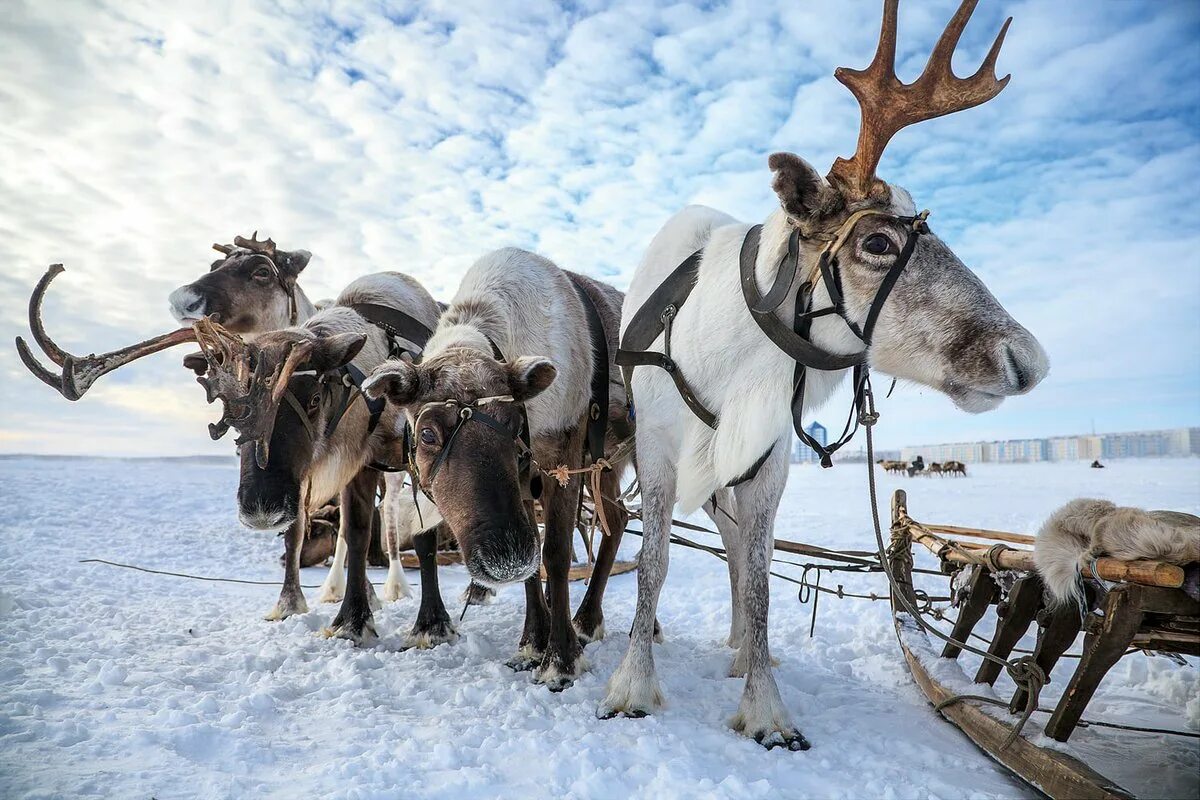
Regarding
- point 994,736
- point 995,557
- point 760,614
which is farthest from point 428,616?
point 995,557

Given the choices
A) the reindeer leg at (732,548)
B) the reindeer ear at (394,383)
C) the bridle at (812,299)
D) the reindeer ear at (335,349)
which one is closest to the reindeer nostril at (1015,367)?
the bridle at (812,299)

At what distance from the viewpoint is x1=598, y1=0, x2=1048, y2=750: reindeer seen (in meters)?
2.66

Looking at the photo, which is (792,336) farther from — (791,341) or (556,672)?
(556,672)

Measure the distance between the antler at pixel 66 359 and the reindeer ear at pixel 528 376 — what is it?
7.91 ft

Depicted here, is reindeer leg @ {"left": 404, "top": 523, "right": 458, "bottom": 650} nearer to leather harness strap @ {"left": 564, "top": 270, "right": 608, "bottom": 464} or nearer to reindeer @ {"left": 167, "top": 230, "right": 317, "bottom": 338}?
leather harness strap @ {"left": 564, "top": 270, "right": 608, "bottom": 464}

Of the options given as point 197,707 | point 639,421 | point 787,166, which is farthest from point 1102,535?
point 197,707

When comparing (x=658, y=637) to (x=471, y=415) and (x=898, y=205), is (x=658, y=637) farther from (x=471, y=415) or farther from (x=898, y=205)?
(x=898, y=205)

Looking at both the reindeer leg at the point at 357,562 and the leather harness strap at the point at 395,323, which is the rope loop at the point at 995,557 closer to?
the leather harness strap at the point at 395,323

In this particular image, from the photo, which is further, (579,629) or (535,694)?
(579,629)

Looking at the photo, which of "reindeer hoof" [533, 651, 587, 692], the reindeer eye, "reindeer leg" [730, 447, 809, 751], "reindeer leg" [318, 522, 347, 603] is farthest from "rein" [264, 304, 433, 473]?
the reindeer eye

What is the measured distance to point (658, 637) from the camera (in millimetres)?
4895

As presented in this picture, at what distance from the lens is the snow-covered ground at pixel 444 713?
7.96 ft

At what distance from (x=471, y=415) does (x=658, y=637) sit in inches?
106

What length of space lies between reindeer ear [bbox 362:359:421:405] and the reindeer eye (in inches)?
86.9
